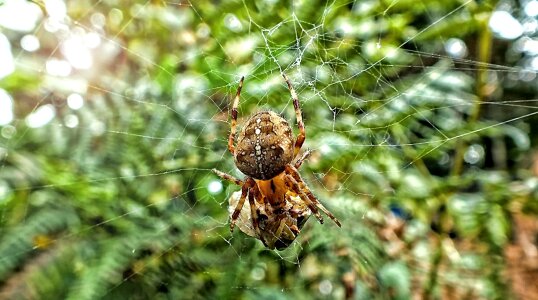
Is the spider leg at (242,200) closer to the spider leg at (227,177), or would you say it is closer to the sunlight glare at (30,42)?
the spider leg at (227,177)

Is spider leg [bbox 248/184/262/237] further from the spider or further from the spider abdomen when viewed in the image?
the spider abdomen

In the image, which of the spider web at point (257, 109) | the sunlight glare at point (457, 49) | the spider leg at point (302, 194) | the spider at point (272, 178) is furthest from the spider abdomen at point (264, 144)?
the sunlight glare at point (457, 49)

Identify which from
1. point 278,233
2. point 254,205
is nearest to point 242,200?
point 254,205

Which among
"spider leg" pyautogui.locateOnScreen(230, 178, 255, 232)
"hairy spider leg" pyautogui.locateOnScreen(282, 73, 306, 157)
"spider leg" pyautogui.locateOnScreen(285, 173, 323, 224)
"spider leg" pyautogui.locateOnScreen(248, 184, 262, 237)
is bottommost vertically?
"spider leg" pyautogui.locateOnScreen(248, 184, 262, 237)

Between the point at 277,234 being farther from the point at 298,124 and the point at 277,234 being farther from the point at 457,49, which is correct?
the point at 457,49

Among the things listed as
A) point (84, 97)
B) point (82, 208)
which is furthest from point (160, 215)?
point (84, 97)

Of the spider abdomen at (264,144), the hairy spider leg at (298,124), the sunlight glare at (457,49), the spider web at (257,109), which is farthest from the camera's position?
the sunlight glare at (457,49)

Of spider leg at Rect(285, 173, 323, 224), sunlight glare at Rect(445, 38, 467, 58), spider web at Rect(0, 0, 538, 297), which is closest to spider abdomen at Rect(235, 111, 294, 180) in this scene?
spider leg at Rect(285, 173, 323, 224)

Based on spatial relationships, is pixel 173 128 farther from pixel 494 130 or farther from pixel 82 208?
pixel 494 130
